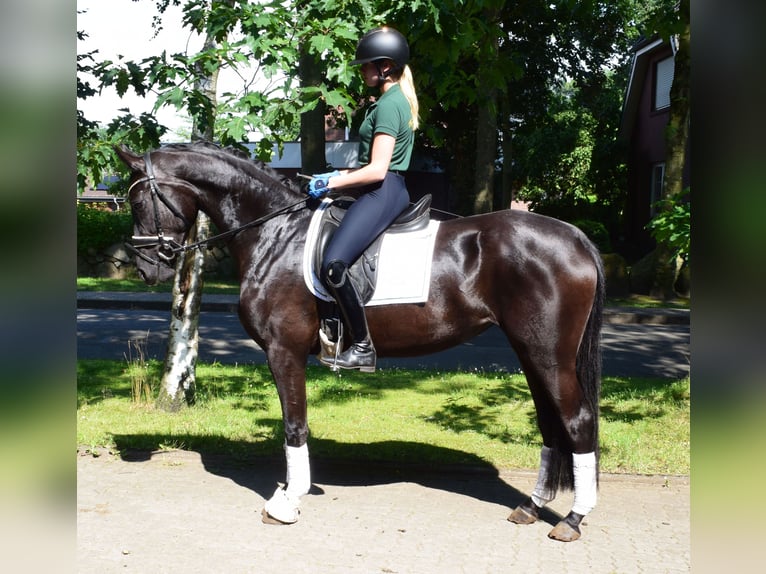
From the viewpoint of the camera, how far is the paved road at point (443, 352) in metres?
11.6

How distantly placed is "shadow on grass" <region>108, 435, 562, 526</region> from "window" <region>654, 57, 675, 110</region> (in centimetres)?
2621

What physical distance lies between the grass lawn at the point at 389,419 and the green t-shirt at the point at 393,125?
9.01 ft

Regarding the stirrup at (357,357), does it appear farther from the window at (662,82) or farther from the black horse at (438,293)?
the window at (662,82)

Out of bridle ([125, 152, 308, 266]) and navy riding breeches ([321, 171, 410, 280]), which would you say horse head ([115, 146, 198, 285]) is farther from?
navy riding breeches ([321, 171, 410, 280])

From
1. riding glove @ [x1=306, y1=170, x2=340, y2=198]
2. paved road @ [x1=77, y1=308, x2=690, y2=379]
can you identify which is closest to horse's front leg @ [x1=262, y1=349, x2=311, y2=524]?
riding glove @ [x1=306, y1=170, x2=340, y2=198]

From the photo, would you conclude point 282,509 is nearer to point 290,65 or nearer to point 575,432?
point 575,432

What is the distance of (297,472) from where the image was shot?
17.2ft

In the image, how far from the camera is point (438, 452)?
6.79 m

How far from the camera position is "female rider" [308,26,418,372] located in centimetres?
490

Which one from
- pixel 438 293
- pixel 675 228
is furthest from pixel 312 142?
pixel 438 293

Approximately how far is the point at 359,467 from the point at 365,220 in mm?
2462
